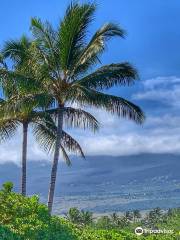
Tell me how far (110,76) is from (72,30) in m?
3.12

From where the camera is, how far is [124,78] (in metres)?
31.0

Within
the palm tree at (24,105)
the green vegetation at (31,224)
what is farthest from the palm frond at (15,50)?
the green vegetation at (31,224)

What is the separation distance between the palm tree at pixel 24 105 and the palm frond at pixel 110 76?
1.72 m

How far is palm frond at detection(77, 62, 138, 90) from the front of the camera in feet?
97.1

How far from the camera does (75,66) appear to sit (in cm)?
2972

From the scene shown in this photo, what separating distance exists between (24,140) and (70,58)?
7329 millimetres

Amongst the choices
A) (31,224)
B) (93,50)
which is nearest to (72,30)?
(93,50)

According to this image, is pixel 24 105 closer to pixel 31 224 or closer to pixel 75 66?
pixel 75 66

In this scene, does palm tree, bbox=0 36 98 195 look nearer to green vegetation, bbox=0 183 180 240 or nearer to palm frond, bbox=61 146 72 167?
palm frond, bbox=61 146 72 167

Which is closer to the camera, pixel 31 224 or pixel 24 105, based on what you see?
pixel 31 224

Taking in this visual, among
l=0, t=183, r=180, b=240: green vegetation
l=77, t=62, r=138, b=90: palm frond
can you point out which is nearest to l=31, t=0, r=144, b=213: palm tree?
l=77, t=62, r=138, b=90: palm frond

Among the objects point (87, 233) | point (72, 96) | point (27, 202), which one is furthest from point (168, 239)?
point (72, 96)

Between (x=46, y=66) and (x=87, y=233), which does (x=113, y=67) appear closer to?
(x=46, y=66)

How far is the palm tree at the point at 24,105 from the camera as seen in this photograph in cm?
2886
